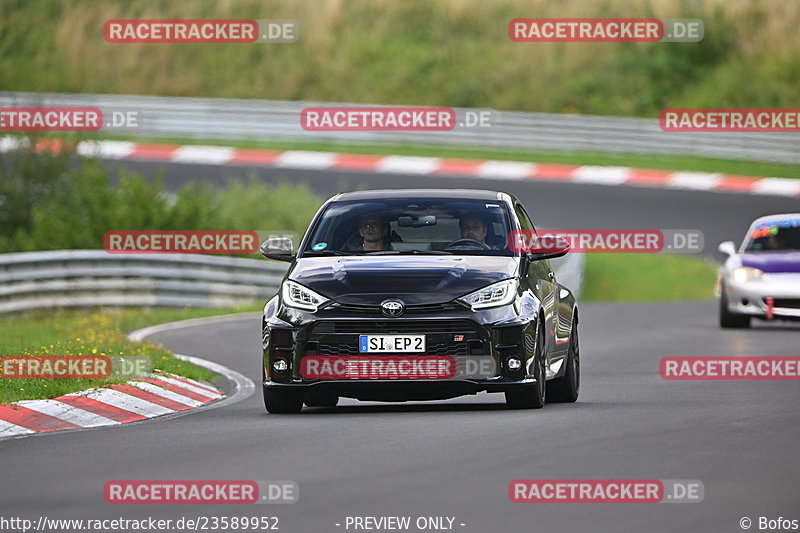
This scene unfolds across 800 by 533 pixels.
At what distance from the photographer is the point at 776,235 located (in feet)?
76.4

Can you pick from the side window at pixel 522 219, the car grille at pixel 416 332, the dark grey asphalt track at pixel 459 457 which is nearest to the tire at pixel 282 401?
the dark grey asphalt track at pixel 459 457

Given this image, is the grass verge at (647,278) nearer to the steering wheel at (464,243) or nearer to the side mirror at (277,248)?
the steering wheel at (464,243)

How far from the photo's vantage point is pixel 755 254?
23.0 meters

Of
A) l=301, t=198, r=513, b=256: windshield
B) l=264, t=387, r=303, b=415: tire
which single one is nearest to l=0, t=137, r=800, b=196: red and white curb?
l=301, t=198, r=513, b=256: windshield

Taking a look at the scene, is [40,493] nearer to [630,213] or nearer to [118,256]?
[118,256]

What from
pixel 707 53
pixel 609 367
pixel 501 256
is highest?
pixel 707 53

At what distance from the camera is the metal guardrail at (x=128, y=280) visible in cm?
2570

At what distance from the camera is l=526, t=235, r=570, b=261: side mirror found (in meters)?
13.7

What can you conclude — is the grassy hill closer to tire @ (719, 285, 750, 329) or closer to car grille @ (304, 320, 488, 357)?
tire @ (719, 285, 750, 329)

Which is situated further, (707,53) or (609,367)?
(707,53)

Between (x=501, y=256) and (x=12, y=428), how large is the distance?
11.8 feet

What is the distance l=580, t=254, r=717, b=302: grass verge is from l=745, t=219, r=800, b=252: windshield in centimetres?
708

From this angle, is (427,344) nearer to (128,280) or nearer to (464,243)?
(464,243)

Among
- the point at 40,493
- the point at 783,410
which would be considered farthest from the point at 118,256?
the point at 40,493
